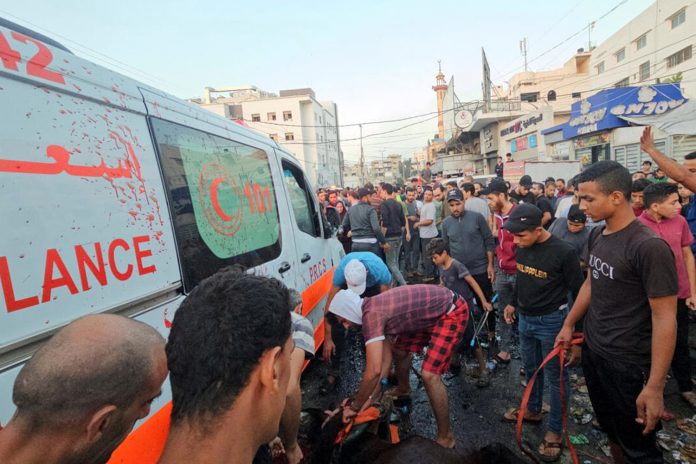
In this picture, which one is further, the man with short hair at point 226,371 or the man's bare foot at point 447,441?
the man's bare foot at point 447,441

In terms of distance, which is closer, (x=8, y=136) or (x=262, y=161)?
(x=8, y=136)

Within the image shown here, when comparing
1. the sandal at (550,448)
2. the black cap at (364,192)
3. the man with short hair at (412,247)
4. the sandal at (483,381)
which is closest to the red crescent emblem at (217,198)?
the sandal at (550,448)

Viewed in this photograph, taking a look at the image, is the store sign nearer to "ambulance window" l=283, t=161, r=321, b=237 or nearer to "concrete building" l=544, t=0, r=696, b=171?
"concrete building" l=544, t=0, r=696, b=171

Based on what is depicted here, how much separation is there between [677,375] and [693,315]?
2193mm

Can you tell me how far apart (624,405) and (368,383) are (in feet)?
4.36

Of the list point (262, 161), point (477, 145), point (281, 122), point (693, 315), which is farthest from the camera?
point (281, 122)

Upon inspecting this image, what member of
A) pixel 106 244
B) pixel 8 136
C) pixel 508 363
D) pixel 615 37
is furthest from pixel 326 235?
pixel 615 37

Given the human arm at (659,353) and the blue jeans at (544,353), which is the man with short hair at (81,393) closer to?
the human arm at (659,353)

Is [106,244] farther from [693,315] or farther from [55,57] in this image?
[693,315]

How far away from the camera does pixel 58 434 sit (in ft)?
2.52

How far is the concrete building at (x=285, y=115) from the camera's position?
39.6 meters

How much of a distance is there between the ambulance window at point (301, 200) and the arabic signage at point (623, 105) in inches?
394

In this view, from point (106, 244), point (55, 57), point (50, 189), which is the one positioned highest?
point (55, 57)

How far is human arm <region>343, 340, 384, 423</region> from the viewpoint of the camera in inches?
79.0
